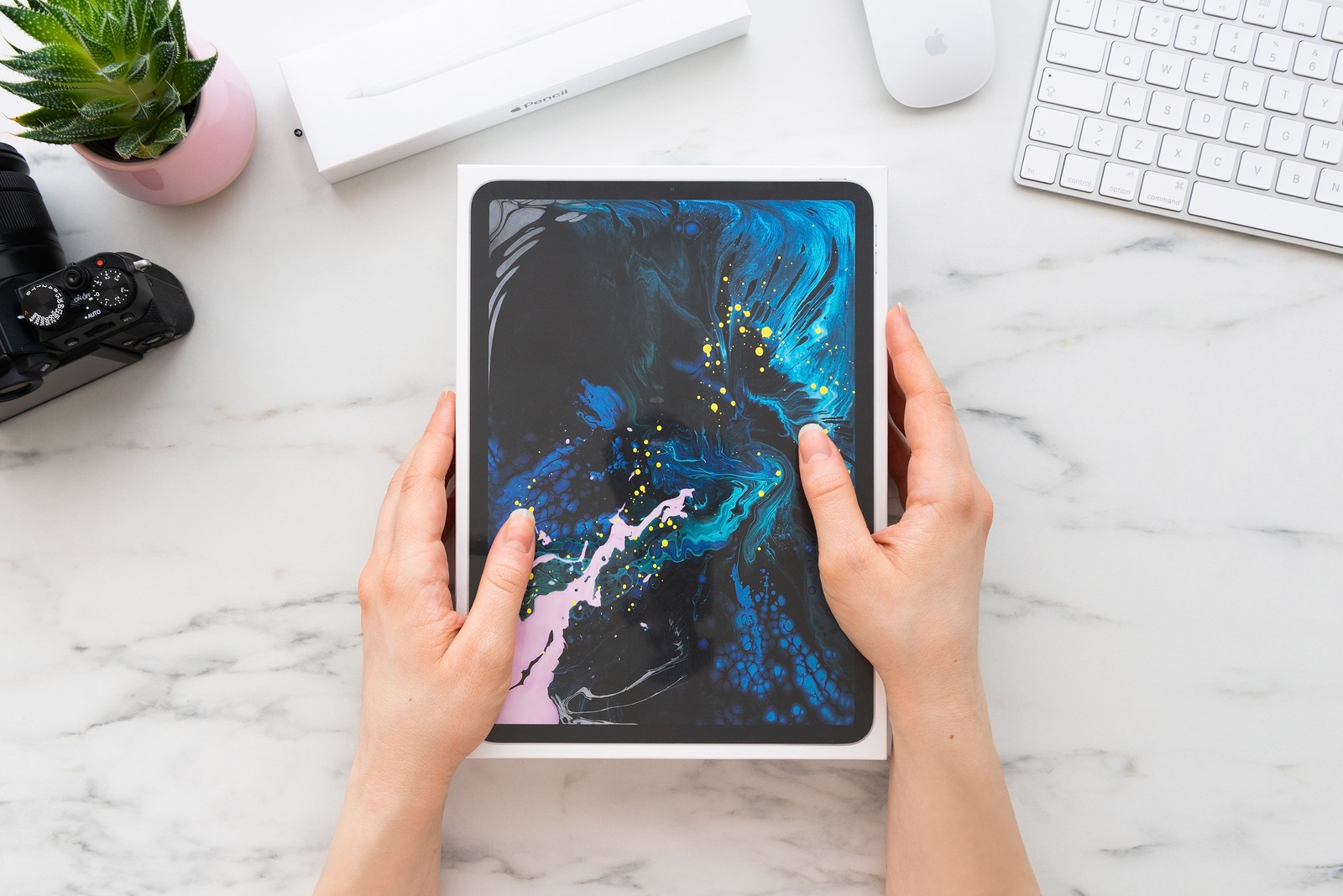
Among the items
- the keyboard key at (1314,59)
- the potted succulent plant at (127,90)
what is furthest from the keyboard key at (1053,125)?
the potted succulent plant at (127,90)

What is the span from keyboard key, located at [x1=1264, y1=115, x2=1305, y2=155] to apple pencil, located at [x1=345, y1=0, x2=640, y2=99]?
23.8 inches

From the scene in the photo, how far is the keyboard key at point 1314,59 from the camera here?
2.33ft

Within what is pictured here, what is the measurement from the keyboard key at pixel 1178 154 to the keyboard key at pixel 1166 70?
0.05 meters

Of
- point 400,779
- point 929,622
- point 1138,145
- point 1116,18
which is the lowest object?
point 400,779

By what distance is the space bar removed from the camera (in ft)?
2.36

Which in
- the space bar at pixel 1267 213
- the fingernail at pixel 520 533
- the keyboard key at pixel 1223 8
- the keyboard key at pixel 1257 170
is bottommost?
the fingernail at pixel 520 533

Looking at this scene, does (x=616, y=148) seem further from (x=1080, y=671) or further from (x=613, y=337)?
(x=1080, y=671)

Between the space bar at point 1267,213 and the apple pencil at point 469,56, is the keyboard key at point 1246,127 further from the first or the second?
the apple pencil at point 469,56

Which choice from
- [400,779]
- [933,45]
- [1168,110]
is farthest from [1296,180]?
[400,779]

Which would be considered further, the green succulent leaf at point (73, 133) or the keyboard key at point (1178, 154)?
the keyboard key at point (1178, 154)

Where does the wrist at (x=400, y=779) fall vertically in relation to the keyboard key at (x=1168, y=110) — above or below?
below

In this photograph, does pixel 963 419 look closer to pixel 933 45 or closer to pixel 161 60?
pixel 933 45

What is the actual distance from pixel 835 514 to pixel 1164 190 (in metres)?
0.46

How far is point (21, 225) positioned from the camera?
65cm
